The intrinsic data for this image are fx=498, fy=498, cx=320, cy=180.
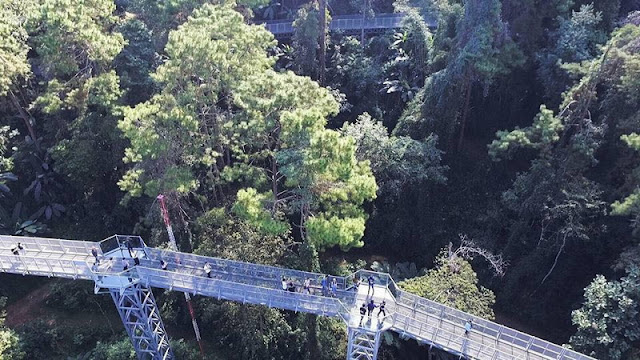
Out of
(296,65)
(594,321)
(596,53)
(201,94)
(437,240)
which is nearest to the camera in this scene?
(594,321)

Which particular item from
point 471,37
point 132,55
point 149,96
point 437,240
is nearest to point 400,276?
point 437,240

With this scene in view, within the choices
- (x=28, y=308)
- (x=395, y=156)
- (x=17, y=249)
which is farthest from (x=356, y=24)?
(x=28, y=308)

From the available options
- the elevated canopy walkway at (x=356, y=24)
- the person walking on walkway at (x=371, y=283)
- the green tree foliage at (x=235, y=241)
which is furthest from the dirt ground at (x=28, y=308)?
the elevated canopy walkway at (x=356, y=24)

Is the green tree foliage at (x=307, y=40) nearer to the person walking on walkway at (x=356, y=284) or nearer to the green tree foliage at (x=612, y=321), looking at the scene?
the person walking on walkway at (x=356, y=284)

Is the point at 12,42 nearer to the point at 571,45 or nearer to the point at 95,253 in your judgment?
the point at 95,253

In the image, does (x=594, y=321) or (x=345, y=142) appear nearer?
(x=345, y=142)

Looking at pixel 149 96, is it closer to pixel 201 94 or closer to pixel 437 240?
pixel 201 94

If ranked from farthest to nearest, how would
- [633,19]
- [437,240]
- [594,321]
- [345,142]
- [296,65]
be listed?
[296,65]
[437,240]
[633,19]
[594,321]
[345,142]
